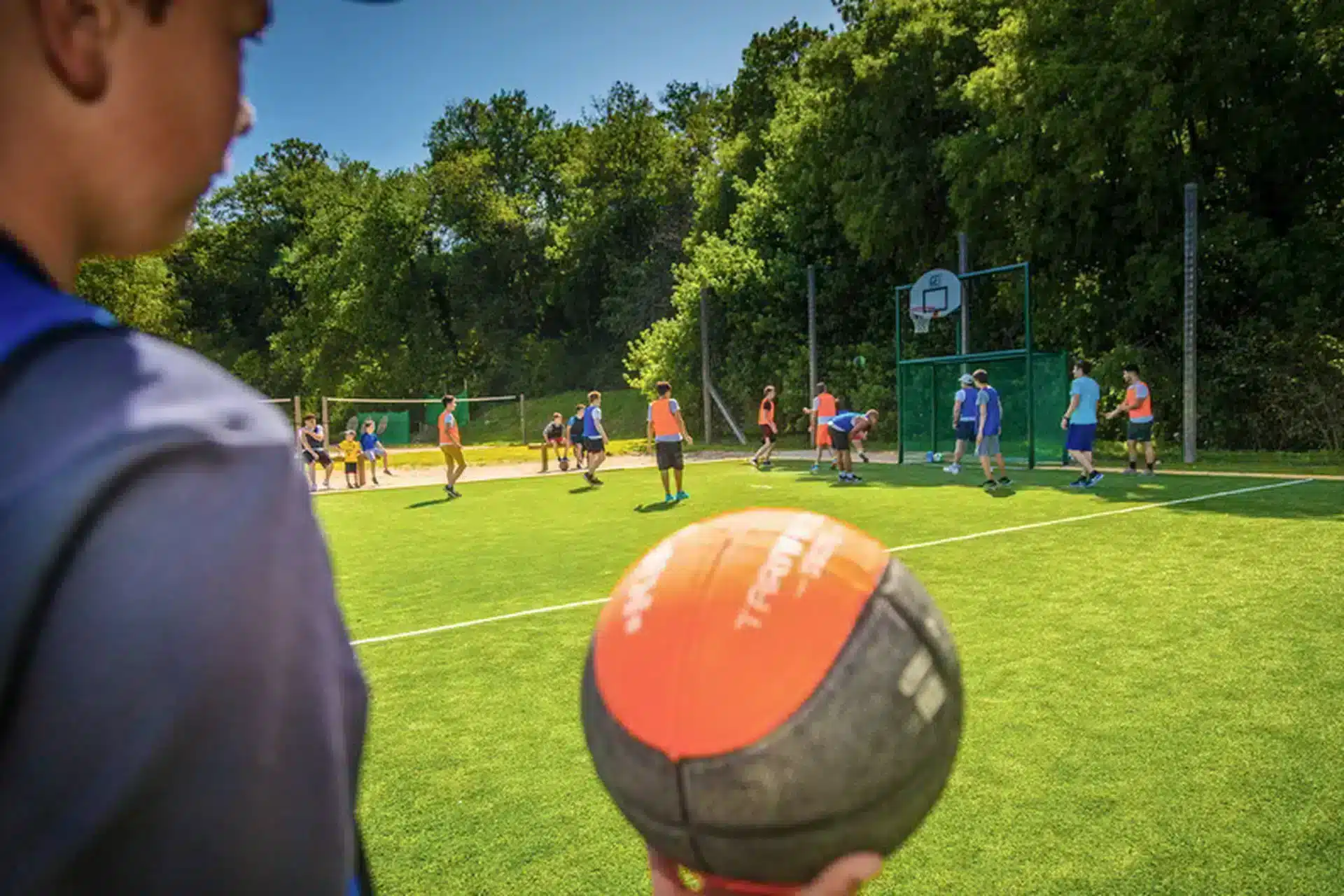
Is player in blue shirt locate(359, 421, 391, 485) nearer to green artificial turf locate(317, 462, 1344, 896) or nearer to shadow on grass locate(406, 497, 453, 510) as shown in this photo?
shadow on grass locate(406, 497, 453, 510)

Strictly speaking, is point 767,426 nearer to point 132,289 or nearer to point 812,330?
point 812,330

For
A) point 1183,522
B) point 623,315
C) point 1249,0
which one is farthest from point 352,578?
point 623,315

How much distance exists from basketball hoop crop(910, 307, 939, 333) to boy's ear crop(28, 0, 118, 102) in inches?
976

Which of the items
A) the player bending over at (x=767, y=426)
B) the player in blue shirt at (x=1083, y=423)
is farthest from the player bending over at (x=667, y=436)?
the player bending over at (x=767, y=426)

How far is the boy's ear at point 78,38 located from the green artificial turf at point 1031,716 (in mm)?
3305

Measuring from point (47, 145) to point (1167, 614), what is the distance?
7.76 m

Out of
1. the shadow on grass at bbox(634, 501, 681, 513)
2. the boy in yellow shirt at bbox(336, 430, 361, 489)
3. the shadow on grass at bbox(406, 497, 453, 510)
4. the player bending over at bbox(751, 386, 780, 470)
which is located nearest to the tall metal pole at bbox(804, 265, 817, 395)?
the player bending over at bbox(751, 386, 780, 470)

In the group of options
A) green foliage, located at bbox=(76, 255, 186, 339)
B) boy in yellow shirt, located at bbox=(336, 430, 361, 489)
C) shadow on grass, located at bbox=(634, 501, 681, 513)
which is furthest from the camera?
green foliage, located at bbox=(76, 255, 186, 339)

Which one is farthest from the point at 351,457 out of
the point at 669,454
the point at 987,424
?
the point at 987,424

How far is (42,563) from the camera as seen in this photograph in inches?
22.6

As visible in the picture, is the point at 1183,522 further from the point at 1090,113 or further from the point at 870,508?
the point at 1090,113

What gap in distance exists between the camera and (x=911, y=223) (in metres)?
29.7

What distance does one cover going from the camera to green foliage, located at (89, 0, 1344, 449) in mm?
22156

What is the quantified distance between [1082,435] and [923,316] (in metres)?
8.73
